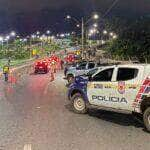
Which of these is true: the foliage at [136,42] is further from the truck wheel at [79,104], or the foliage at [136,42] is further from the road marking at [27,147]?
the road marking at [27,147]

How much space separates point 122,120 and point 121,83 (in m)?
1.39

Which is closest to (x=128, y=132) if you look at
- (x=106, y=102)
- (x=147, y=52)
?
(x=106, y=102)

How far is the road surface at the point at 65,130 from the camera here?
1079 centimetres

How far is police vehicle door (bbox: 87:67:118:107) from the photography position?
590 inches

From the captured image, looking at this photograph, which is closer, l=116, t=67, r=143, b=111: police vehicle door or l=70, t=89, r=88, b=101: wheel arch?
l=116, t=67, r=143, b=111: police vehicle door

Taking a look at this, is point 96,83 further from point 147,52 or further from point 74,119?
point 147,52

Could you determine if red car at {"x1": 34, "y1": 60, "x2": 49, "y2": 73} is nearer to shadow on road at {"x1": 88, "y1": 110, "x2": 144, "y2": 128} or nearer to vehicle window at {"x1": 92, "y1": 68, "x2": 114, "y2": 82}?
shadow on road at {"x1": 88, "y1": 110, "x2": 144, "y2": 128}

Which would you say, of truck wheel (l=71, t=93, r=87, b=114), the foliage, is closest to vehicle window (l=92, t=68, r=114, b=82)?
truck wheel (l=71, t=93, r=87, b=114)

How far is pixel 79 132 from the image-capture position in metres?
12.6

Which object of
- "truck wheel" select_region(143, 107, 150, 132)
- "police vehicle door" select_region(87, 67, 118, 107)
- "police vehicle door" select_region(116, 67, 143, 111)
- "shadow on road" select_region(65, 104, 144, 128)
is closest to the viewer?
"truck wheel" select_region(143, 107, 150, 132)

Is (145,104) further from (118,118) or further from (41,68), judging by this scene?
(41,68)

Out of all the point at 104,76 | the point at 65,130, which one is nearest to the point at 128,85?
the point at 104,76

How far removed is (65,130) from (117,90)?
100.0 inches

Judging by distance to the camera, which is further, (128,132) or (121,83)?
(121,83)
